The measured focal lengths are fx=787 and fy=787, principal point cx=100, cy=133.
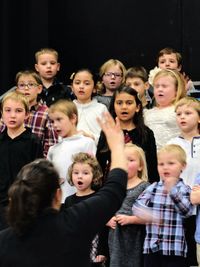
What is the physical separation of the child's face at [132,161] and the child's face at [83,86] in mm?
1275

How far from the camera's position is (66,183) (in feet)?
19.5

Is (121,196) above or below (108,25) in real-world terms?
below

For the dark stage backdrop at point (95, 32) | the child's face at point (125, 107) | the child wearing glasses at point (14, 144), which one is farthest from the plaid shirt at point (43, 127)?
the dark stage backdrop at point (95, 32)

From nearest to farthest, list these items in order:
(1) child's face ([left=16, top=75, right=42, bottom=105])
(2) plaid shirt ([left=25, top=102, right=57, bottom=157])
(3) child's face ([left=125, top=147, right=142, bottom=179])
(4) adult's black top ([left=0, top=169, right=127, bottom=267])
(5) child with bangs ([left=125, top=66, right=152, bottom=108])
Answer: (4) adult's black top ([left=0, top=169, right=127, bottom=267])
(3) child's face ([left=125, top=147, right=142, bottom=179])
(2) plaid shirt ([left=25, top=102, right=57, bottom=157])
(1) child's face ([left=16, top=75, right=42, bottom=105])
(5) child with bangs ([left=125, top=66, right=152, bottom=108])

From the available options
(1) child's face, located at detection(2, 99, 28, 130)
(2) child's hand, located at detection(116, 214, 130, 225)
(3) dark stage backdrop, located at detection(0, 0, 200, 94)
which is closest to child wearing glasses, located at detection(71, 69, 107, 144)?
(1) child's face, located at detection(2, 99, 28, 130)

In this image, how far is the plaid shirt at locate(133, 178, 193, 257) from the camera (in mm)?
5309

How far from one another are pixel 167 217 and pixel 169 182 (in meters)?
0.24

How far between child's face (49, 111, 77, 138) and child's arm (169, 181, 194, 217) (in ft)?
3.82

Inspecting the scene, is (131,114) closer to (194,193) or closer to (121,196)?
(194,193)

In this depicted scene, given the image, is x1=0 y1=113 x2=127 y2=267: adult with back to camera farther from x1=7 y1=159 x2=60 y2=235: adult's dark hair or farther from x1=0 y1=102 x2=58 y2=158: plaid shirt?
x1=0 y1=102 x2=58 y2=158: plaid shirt

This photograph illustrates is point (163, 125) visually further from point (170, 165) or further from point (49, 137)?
point (170, 165)

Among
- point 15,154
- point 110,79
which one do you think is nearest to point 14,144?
point 15,154

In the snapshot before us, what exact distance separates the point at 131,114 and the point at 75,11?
362cm

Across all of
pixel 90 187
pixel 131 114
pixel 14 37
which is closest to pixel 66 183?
pixel 90 187
